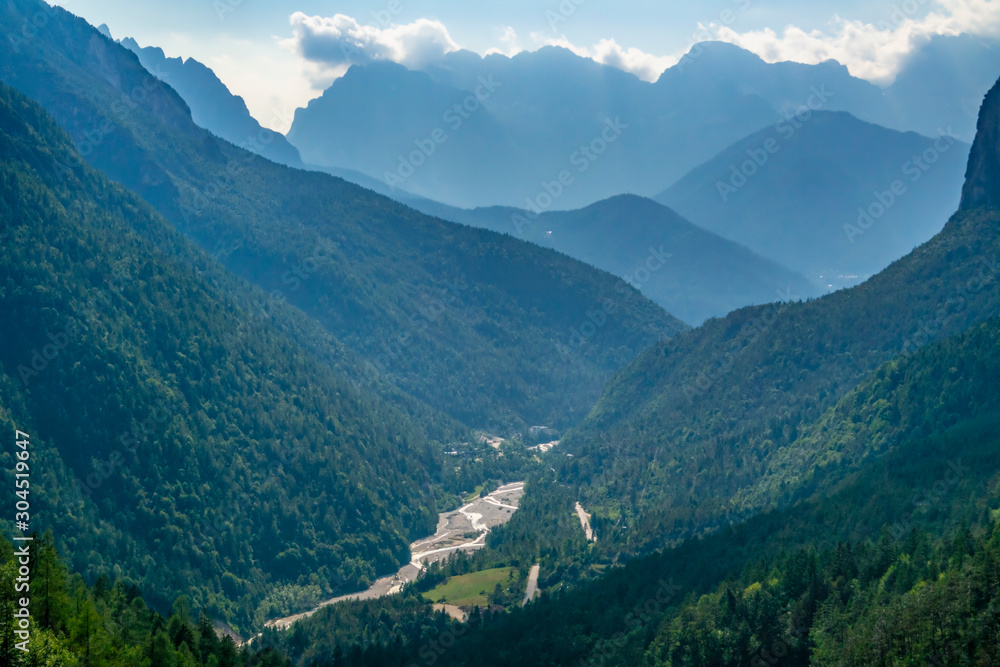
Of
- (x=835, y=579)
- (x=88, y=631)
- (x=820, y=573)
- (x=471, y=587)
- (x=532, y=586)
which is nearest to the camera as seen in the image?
(x=88, y=631)

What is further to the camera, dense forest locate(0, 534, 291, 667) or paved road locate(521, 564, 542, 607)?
paved road locate(521, 564, 542, 607)

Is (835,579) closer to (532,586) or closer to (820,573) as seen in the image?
(820,573)

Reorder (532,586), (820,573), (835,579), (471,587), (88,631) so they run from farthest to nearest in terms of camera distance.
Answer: (532,586) < (471,587) < (820,573) < (835,579) < (88,631)

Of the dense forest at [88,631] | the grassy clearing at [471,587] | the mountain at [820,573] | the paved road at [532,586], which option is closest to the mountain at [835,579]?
the mountain at [820,573]

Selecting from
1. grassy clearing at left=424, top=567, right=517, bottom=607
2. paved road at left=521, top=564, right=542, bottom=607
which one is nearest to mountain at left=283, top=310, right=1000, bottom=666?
paved road at left=521, top=564, right=542, bottom=607

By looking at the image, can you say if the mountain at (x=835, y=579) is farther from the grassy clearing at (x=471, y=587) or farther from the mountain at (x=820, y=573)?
the grassy clearing at (x=471, y=587)

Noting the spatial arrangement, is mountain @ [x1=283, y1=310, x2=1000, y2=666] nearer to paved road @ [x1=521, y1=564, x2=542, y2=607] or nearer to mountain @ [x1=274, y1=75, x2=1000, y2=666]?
mountain @ [x1=274, y1=75, x2=1000, y2=666]

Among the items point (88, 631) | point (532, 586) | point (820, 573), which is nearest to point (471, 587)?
point (532, 586)

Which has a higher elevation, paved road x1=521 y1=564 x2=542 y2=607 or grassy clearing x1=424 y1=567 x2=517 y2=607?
paved road x1=521 y1=564 x2=542 y2=607
